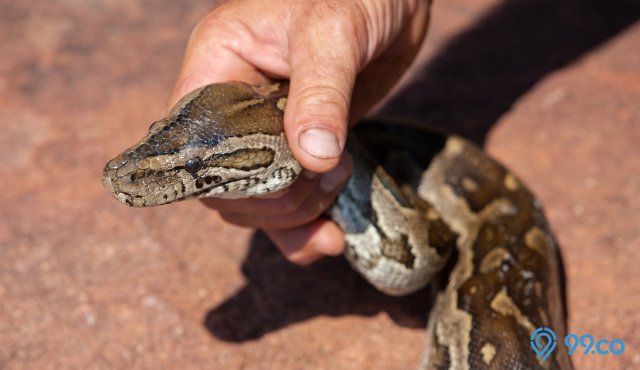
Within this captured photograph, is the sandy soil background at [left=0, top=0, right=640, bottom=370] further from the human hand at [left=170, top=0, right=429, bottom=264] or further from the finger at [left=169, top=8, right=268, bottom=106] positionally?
the finger at [left=169, top=8, right=268, bottom=106]

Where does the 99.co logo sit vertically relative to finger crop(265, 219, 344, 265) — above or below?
below

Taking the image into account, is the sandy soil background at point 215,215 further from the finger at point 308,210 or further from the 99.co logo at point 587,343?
the finger at point 308,210

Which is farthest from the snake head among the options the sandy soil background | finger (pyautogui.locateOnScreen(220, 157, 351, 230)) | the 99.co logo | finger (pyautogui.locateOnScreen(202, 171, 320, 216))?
the 99.co logo

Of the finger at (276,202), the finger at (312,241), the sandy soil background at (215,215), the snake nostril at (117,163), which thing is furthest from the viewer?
the sandy soil background at (215,215)

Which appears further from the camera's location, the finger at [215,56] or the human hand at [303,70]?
the finger at [215,56]

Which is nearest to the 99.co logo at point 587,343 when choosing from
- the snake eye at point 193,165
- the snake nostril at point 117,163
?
the snake eye at point 193,165

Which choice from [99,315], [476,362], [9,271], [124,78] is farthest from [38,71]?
[476,362]
